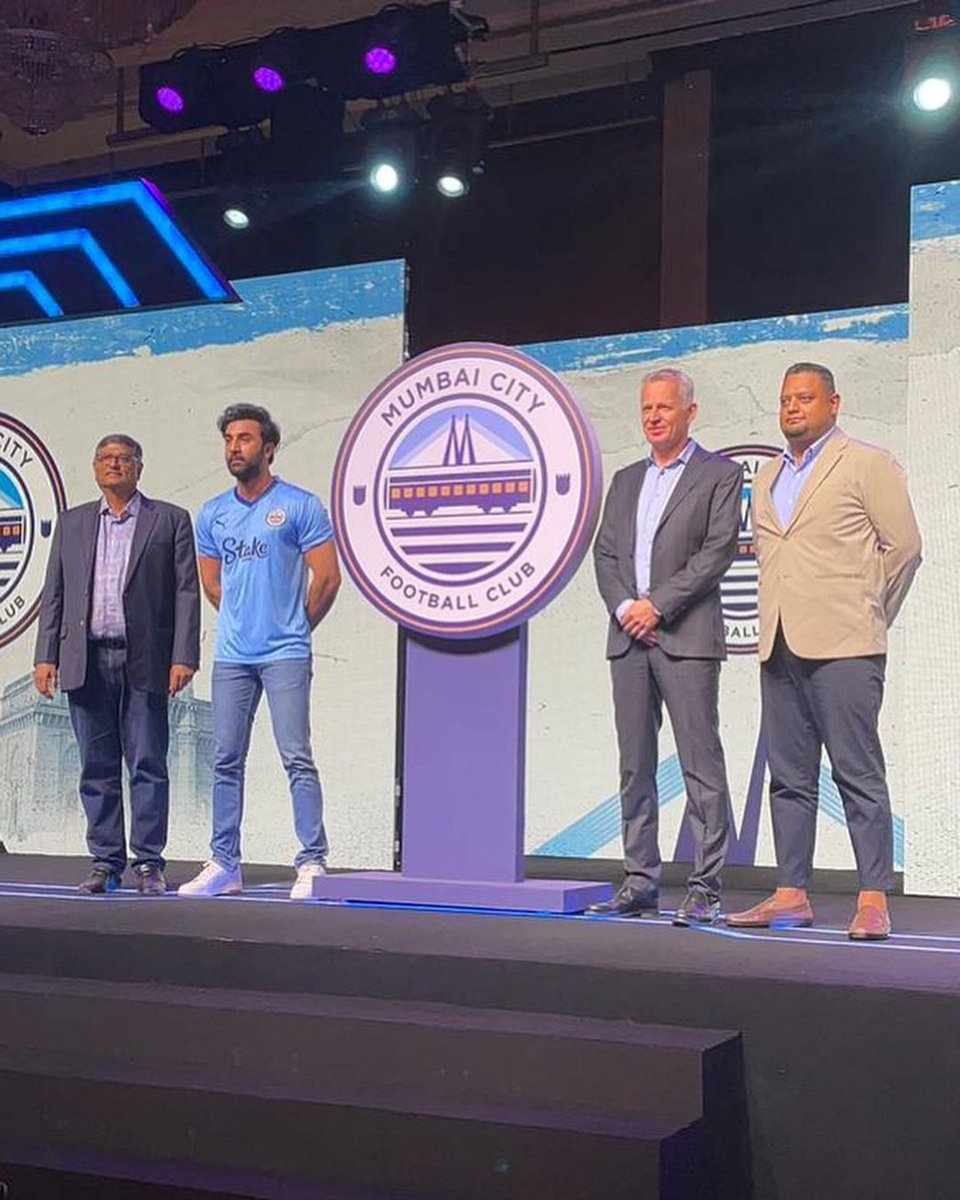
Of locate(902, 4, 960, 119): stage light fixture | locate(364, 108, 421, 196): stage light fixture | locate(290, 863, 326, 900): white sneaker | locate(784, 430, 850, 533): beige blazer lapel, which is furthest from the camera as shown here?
locate(364, 108, 421, 196): stage light fixture

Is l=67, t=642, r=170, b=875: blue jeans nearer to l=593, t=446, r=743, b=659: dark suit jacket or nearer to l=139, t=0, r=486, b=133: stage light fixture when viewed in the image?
l=593, t=446, r=743, b=659: dark suit jacket

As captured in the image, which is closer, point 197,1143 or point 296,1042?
point 197,1143

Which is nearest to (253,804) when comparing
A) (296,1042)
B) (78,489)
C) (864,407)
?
(78,489)

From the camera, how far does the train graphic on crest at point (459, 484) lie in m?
4.52

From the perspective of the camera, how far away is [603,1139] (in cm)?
288

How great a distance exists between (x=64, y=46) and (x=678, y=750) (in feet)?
13.6

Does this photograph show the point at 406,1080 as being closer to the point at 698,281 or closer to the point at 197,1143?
the point at 197,1143

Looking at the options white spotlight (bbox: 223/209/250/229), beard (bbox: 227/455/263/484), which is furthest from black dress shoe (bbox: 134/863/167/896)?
white spotlight (bbox: 223/209/250/229)

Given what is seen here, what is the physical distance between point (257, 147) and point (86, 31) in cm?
120

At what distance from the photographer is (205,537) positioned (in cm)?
514

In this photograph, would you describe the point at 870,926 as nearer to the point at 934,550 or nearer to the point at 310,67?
the point at 934,550

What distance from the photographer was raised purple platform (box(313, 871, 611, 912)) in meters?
4.37

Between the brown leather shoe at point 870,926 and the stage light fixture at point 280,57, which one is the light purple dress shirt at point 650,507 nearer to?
the brown leather shoe at point 870,926

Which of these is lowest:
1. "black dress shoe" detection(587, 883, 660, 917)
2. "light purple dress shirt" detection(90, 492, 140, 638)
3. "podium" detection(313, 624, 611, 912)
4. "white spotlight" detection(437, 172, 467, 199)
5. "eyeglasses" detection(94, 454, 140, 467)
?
"black dress shoe" detection(587, 883, 660, 917)
